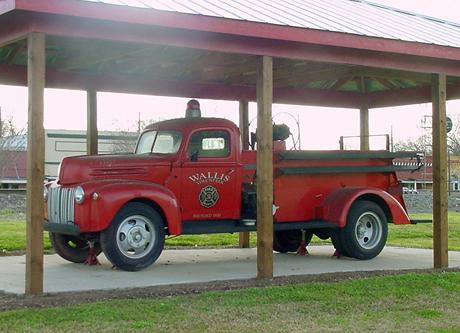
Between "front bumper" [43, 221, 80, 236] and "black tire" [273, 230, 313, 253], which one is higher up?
"front bumper" [43, 221, 80, 236]

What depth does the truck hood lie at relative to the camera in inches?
444

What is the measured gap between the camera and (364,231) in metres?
13.2

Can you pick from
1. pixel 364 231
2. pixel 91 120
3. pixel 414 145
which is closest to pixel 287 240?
pixel 364 231

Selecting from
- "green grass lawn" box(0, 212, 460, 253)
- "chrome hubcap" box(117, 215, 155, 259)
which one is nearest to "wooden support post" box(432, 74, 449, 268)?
"green grass lawn" box(0, 212, 460, 253)

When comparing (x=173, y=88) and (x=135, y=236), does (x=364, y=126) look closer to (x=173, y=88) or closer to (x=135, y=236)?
(x=173, y=88)

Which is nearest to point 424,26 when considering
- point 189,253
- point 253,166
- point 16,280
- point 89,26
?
point 253,166

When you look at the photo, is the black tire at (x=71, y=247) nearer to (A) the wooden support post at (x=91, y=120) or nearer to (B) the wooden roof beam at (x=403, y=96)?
(A) the wooden support post at (x=91, y=120)

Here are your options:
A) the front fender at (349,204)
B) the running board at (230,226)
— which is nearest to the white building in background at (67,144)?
the front fender at (349,204)

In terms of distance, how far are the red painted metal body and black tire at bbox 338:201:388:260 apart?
0.20 m

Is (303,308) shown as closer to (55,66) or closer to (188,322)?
(188,322)

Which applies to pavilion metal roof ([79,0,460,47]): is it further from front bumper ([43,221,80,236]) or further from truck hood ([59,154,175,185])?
front bumper ([43,221,80,236])

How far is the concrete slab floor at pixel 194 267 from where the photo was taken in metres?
9.82

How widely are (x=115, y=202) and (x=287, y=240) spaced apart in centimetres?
469

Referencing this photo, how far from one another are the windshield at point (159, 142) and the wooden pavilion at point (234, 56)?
107cm
